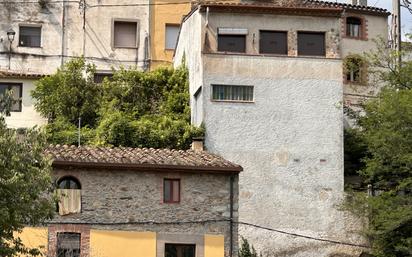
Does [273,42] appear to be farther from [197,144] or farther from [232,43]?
[197,144]

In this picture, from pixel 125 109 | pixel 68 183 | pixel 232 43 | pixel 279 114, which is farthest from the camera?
pixel 125 109

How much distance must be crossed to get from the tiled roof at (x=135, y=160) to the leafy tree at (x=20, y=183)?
229 inches

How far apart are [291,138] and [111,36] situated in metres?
16.6

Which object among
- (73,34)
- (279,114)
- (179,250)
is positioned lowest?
(179,250)

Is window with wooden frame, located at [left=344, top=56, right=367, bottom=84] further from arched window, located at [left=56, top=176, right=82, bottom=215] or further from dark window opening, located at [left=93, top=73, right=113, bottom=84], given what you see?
arched window, located at [left=56, top=176, right=82, bottom=215]

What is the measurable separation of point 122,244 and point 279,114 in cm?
1048

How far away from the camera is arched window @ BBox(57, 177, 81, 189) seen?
31.3 meters

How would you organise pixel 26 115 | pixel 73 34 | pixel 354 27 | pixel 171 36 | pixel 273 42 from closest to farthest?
pixel 273 42 < pixel 26 115 < pixel 73 34 < pixel 171 36 < pixel 354 27

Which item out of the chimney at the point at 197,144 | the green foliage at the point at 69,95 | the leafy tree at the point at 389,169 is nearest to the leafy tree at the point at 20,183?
the chimney at the point at 197,144

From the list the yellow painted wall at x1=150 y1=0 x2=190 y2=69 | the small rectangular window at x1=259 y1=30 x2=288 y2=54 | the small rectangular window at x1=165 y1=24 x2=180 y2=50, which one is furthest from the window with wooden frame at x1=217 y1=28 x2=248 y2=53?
the small rectangular window at x1=165 y1=24 x2=180 y2=50

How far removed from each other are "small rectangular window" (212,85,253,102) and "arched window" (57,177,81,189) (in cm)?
944

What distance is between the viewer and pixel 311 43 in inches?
1609

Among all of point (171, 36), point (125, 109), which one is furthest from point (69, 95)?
point (171, 36)

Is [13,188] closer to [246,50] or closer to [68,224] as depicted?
[68,224]
